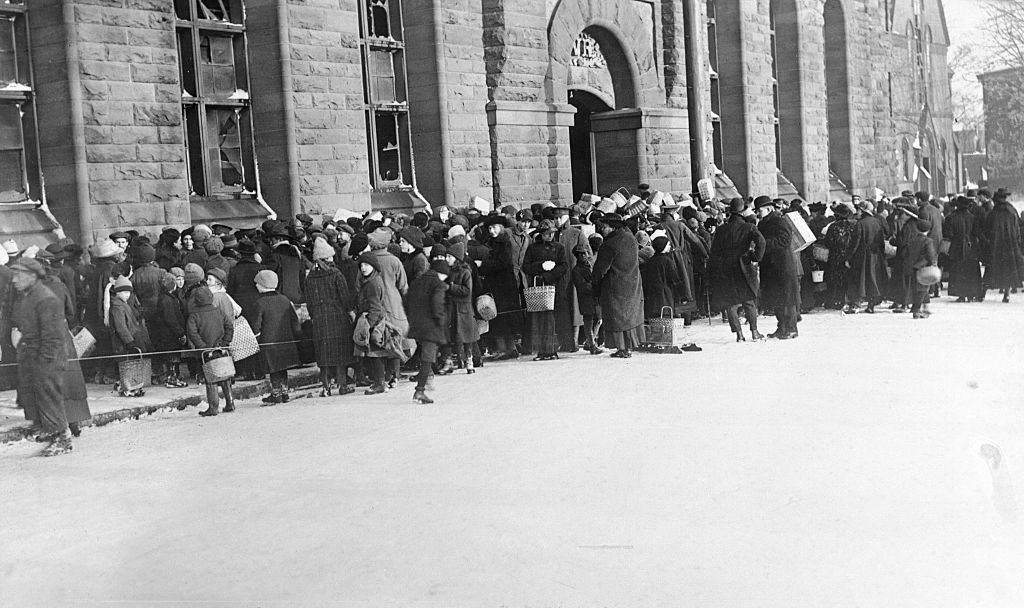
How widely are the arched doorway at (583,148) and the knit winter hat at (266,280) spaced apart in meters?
12.6

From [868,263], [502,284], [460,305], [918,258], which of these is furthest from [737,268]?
[460,305]

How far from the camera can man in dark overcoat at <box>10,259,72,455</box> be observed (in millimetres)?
9430

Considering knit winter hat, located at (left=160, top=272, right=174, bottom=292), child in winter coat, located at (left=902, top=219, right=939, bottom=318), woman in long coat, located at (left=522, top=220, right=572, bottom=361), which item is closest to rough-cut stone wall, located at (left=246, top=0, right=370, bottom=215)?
woman in long coat, located at (left=522, top=220, right=572, bottom=361)

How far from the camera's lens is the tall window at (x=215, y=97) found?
15.9m

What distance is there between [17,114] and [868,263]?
40.5 feet

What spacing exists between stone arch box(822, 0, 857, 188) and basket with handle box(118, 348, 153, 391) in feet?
77.5

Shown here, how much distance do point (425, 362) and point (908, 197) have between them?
1231cm

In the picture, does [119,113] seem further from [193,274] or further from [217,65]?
[193,274]

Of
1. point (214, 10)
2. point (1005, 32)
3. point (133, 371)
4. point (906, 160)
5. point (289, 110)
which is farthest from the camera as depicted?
point (1005, 32)

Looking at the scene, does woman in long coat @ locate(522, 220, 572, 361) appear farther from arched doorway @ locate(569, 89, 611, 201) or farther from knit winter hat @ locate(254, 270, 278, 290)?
arched doorway @ locate(569, 89, 611, 201)

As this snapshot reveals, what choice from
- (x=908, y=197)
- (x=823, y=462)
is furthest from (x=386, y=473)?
(x=908, y=197)

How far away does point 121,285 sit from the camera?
1171 centimetres

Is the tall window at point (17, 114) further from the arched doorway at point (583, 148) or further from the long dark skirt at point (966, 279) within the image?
the long dark skirt at point (966, 279)

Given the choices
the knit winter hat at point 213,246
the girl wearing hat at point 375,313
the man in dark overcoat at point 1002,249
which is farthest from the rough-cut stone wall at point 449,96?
the man in dark overcoat at point 1002,249
